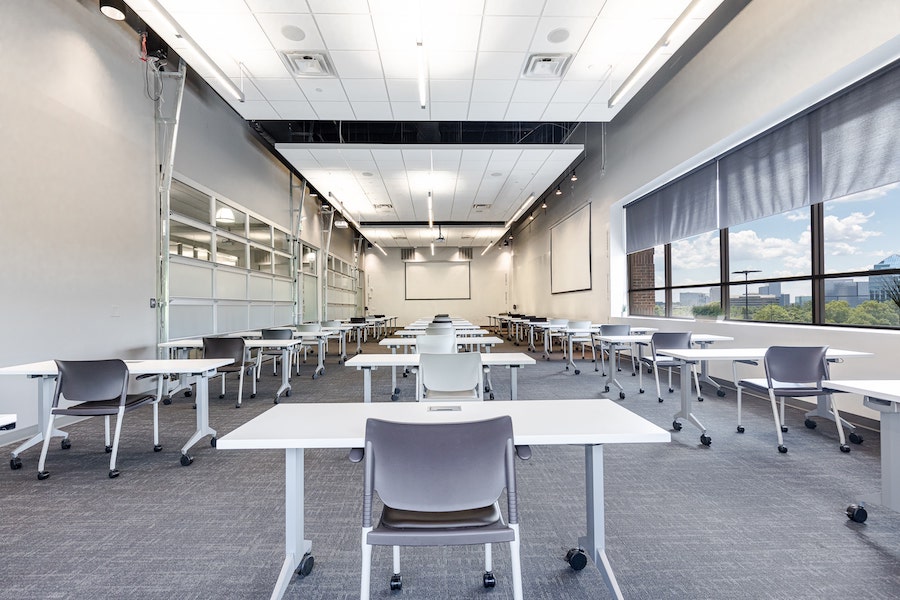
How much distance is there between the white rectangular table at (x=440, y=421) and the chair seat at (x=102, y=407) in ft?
6.28

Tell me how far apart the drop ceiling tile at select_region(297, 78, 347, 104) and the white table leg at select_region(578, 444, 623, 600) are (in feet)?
17.1

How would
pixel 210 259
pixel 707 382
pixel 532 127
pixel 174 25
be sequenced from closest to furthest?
pixel 174 25 → pixel 707 382 → pixel 210 259 → pixel 532 127

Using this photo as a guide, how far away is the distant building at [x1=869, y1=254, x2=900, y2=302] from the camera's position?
12.3 feet

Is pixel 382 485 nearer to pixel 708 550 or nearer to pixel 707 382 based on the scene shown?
pixel 708 550

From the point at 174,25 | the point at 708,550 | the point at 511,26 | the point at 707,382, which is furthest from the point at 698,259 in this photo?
the point at 174,25

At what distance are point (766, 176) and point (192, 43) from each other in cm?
616

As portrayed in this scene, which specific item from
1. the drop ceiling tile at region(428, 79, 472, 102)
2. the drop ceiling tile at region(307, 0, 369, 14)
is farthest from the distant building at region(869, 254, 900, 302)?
the drop ceiling tile at region(307, 0, 369, 14)

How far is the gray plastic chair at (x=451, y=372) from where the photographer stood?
118 inches

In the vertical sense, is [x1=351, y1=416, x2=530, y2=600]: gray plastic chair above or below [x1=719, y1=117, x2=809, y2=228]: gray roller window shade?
below

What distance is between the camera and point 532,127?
31.4ft

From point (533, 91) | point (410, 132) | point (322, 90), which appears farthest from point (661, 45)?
point (410, 132)

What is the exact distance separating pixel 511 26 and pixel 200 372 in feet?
13.7

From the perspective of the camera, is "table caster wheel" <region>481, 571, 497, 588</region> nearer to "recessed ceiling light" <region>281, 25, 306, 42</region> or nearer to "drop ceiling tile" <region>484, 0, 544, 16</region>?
"drop ceiling tile" <region>484, 0, 544, 16</region>

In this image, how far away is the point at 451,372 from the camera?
3072 millimetres
